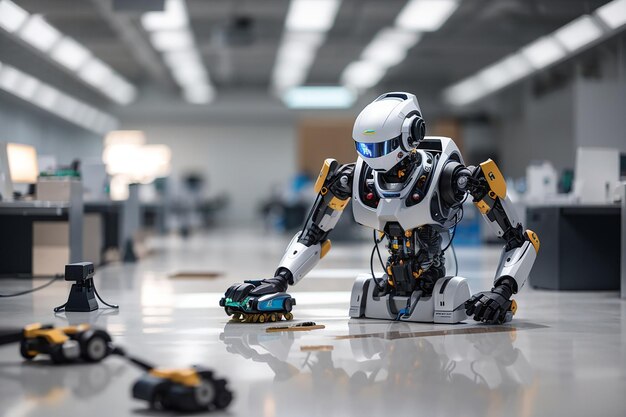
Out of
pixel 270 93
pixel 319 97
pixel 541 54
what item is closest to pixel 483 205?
pixel 541 54

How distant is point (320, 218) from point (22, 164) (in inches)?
164

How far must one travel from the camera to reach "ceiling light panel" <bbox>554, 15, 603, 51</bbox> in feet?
38.5

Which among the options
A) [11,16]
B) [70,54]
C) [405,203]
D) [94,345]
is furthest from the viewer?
[70,54]

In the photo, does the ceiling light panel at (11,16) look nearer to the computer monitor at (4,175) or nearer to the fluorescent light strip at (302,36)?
the computer monitor at (4,175)

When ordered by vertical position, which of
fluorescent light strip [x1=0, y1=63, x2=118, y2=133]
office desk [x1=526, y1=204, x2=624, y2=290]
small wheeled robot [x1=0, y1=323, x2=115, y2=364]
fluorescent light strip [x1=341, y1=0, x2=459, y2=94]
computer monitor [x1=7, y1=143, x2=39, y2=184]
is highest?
fluorescent light strip [x1=341, y1=0, x2=459, y2=94]

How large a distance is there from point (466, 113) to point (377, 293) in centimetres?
1964

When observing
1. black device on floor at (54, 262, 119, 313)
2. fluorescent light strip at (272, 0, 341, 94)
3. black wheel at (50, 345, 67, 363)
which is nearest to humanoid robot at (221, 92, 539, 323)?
black device on floor at (54, 262, 119, 313)

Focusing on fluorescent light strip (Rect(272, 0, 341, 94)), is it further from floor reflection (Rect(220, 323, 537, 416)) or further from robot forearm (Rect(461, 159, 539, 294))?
floor reflection (Rect(220, 323, 537, 416))

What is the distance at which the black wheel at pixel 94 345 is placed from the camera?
10.6ft

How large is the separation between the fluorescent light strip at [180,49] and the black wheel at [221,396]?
9164 millimetres

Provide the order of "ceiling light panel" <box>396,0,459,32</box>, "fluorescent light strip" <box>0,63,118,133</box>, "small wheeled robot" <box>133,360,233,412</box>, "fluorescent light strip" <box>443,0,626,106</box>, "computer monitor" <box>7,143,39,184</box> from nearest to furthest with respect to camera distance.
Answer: "small wheeled robot" <box>133,360,233,412</box> → "computer monitor" <box>7,143,39,184</box> → "fluorescent light strip" <box>0,63,118,133</box> → "fluorescent light strip" <box>443,0,626,106</box> → "ceiling light panel" <box>396,0,459,32</box>

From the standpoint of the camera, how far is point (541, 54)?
1631 cm

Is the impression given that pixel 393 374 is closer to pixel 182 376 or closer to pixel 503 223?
pixel 182 376

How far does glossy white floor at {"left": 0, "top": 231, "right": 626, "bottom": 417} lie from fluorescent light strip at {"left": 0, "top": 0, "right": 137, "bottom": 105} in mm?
4851
